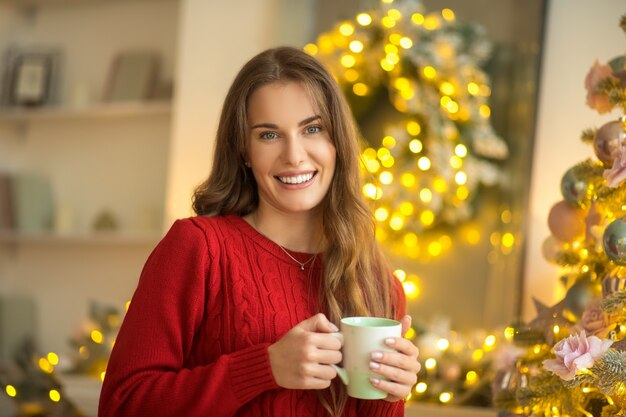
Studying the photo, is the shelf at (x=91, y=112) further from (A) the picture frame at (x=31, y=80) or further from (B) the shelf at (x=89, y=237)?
(B) the shelf at (x=89, y=237)

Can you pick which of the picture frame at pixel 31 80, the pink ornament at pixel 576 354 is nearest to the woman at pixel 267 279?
the pink ornament at pixel 576 354

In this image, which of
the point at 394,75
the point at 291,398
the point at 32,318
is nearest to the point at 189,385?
the point at 291,398

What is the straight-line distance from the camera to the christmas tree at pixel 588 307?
4.51 feet

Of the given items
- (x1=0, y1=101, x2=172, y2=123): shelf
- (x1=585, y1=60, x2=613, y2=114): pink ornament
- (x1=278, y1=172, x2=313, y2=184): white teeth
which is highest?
(x1=585, y1=60, x2=613, y2=114): pink ornament

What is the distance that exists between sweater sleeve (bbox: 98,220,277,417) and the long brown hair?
0.18 meters

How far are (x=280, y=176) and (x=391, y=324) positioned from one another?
14.4 inches

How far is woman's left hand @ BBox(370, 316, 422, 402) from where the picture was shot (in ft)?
3.83

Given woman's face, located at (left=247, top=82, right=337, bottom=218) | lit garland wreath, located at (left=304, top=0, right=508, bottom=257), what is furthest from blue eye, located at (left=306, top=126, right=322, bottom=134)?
lit garland wreath, located at (left=304, top=0, right=508, bottom=257)

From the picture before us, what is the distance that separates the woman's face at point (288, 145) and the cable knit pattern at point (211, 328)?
4.4 inches

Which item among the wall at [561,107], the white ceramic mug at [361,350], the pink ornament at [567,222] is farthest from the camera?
the wall at [561,107]

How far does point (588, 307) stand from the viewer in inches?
64.1

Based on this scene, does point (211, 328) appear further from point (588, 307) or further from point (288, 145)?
point (588, 307)

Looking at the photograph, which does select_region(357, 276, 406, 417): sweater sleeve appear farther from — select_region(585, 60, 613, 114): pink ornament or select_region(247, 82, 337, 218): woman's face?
select_region(585, 60, 613, 114): pink ornament

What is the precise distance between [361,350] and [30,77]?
10.3 ft
